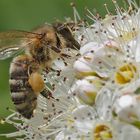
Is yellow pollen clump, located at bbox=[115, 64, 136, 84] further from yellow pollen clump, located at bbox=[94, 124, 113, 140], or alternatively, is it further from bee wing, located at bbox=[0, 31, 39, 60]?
bee wing, located at bbox=[0, 31, 39, 60]

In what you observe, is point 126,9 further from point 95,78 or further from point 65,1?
point 65,1

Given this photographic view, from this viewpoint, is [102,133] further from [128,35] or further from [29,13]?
[29,13]

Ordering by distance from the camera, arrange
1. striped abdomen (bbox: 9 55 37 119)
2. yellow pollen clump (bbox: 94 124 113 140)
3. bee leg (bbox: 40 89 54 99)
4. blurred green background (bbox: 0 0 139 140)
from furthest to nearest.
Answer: blurred green background (bbox: 0 0 139 140)
bee leg (bbox: 40 89 54 99)
striped abdomen (bbox: 9 55 37 119)
yellow pollen clump (bbox: 94 124 113 140)

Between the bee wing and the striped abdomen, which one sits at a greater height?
the bee wing

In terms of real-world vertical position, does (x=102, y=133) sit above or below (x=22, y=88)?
below

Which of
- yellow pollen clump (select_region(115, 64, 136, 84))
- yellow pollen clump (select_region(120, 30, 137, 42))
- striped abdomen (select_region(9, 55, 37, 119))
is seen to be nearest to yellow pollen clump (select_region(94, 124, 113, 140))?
yellow pollen clump (select_region(115, 64, 136, 84))

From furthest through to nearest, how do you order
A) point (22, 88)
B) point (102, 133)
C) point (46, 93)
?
point (46, 93)
point (22, 88)
point (102, 133)

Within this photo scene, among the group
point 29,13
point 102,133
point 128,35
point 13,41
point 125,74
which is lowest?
point 102,133

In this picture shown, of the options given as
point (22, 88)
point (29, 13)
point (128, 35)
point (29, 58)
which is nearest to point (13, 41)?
point (29, 58)
